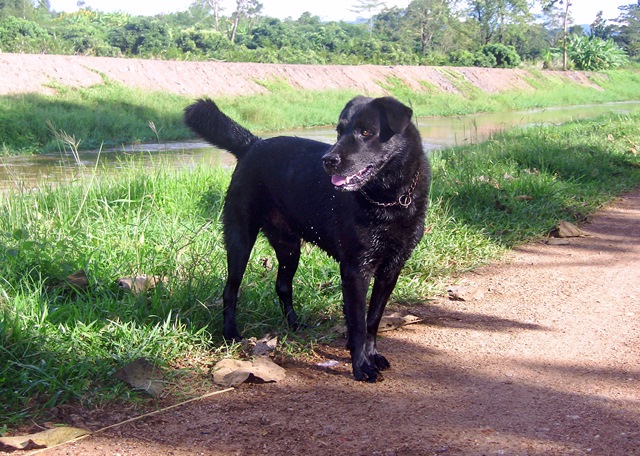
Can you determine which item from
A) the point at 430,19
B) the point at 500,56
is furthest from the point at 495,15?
the point at 500,56

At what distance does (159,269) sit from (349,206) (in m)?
1.39

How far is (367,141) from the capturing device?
3.35 metres

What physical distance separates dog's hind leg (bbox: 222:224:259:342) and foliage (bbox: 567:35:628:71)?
164ft

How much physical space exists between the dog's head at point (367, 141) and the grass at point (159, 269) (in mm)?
1025

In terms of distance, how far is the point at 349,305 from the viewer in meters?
3.45

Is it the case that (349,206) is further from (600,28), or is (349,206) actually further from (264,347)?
(600,28)

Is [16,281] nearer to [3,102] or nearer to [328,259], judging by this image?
[328,259]

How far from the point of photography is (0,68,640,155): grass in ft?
48.1

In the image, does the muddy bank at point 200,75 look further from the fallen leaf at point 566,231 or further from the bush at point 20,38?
the fallen leaf at point 566,231

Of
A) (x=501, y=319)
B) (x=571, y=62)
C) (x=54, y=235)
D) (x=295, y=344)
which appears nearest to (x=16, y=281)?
(x=54, y=235)

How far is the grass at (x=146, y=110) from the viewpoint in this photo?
14.7m

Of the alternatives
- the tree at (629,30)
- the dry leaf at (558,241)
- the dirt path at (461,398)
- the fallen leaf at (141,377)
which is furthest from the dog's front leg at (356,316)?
the tree at (629,30)

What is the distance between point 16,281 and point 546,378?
2.84m

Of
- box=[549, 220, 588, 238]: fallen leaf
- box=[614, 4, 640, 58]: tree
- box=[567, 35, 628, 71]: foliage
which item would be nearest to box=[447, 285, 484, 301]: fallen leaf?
box=[549, 220, 588, 238]: fallen leaf
